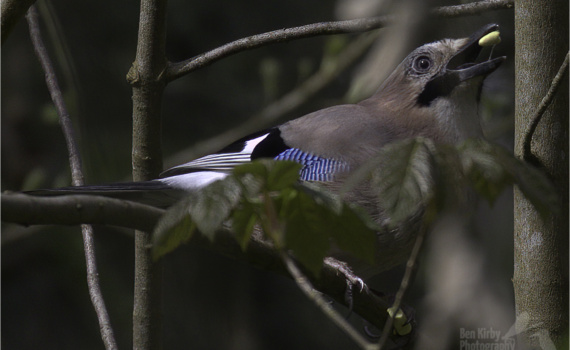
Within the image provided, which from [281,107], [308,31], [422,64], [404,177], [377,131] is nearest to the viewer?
[404,177]

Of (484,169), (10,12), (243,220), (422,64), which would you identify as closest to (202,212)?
(243,220)

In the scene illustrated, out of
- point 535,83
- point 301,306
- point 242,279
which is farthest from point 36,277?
point 535,83

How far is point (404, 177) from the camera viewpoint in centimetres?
125

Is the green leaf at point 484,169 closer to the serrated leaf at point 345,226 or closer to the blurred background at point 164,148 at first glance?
the serrated leaf at point 345,226

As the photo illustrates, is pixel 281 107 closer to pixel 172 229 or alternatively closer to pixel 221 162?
pixel 221 162

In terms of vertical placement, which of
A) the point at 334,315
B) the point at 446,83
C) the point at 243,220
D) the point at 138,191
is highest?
the point at 138,191

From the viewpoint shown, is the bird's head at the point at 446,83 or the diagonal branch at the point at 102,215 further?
the bird's head at the point at 446,83

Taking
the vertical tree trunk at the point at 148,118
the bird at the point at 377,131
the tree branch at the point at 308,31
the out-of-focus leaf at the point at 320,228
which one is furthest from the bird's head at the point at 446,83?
the out-of-focus leaf at the point at 320,228

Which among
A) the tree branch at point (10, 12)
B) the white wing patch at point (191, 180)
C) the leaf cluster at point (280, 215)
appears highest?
the tree branch at point (10, 12)

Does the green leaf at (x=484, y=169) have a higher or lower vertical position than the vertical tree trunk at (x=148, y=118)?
lower

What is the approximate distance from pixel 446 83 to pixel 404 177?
6.25 feet

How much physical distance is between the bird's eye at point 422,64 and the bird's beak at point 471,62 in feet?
0.41

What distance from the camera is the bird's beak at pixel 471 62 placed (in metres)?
2.75

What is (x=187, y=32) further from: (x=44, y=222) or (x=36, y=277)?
(x=44, y=222)
